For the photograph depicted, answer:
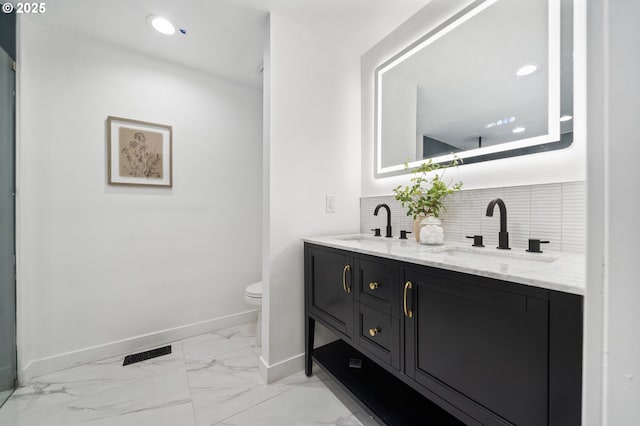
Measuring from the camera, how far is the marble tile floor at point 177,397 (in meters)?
1.27

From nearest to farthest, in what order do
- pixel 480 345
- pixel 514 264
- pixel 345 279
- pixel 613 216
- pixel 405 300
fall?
pixel 613 216 < pixel 480 345 < pixel 514 264 < pixel 405 300 < pixel 345 279

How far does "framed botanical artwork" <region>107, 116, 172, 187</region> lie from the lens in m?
1.87

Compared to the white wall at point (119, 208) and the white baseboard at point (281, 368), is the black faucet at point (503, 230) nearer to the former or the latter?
the white baseboard at point (281, 368)

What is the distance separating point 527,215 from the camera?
1.18 meters

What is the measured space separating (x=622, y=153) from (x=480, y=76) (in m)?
1.35

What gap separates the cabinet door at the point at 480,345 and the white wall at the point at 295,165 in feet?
2.90

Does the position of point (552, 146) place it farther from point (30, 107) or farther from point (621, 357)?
point (30, 107)

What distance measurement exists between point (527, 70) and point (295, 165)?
132 centimetres

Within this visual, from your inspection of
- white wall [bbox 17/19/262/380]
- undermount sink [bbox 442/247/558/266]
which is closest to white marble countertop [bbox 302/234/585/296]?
undermount sink [bbox 442/247/558/266]

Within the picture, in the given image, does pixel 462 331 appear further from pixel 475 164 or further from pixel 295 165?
pixel 295 165

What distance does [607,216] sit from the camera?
0.33 m

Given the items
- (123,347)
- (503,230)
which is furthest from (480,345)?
(123,347)

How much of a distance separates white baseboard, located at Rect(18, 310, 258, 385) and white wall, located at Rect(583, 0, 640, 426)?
245 centimetres

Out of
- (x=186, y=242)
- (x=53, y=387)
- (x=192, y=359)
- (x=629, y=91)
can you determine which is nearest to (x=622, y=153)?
(x=629, y=91)
